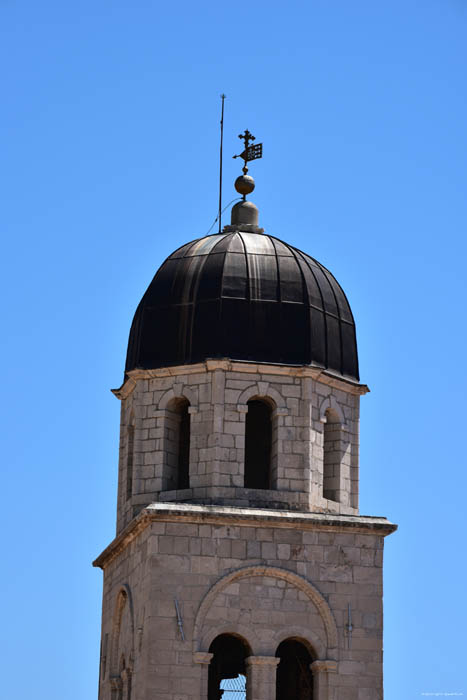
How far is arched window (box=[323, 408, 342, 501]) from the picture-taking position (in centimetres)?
4078

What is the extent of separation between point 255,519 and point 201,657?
10.0 feet

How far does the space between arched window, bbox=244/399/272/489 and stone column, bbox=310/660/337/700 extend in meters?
4.63

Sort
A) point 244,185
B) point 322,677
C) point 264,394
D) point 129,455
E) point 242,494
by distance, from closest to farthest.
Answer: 1. point 322,677
2. point 242,494
3. point 264,394
4. point 129,455
5. point 244,185

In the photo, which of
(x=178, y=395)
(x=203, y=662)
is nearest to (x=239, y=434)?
(x=178, y=395)

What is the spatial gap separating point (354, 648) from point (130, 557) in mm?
5332

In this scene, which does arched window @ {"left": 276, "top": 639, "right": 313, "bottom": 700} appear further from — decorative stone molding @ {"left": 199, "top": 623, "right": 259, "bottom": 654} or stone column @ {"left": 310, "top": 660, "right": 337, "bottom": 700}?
decorative stone molding @ {"left": 199, "top": 623, "right": 259, "bottom": 654}

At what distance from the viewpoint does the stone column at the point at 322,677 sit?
38.5m

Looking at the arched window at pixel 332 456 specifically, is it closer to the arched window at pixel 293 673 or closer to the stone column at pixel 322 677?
the arched window at pixel 293 673

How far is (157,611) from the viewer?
126 ft

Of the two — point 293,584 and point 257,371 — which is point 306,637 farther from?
point 257,371

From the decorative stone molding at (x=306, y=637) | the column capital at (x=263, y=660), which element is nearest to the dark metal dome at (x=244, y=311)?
the decorative stone molding at (x=306, y=637)

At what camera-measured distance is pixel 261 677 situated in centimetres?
3841

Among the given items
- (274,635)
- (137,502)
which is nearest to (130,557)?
(137,502)

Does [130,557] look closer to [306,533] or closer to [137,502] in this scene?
[137,502]
